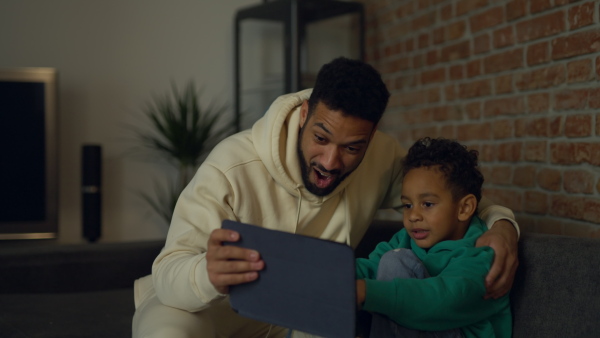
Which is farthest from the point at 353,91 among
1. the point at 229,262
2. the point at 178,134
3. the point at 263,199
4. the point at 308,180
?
the point at 178,134

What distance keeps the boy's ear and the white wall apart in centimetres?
232

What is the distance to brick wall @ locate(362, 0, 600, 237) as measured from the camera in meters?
2.01

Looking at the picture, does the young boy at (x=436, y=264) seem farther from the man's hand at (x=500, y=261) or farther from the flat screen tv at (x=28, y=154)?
the flat screen tv at (x=28, y=154)

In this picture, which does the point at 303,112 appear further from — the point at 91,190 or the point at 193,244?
the point at 91,190

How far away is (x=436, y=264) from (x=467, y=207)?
185mm

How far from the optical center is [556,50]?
2115 mm

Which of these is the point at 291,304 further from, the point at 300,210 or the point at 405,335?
the point at 300,210

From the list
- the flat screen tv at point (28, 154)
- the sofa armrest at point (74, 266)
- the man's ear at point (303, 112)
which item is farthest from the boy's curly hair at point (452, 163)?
the flat screen tv at point (28, 154)

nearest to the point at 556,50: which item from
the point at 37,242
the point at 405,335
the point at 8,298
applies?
the point at 405,335

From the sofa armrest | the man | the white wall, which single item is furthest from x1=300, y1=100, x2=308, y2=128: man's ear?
the white wall

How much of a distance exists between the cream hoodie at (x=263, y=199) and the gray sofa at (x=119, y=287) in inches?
7.4

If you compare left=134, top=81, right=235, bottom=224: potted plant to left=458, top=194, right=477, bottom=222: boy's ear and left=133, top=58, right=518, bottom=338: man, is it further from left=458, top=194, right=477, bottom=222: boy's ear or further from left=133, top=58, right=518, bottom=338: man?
left=458, top=194, right=477, bottom=222: boy's ear

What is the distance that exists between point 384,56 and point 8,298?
2.23 metres

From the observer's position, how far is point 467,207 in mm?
1591
